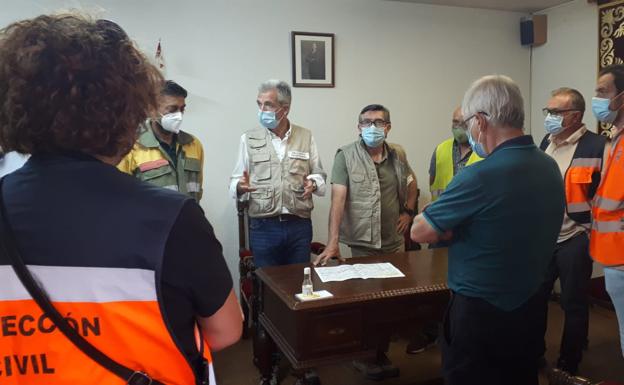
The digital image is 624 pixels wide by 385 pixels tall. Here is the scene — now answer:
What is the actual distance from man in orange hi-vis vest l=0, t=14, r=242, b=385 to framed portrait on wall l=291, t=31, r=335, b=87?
2.98 metres

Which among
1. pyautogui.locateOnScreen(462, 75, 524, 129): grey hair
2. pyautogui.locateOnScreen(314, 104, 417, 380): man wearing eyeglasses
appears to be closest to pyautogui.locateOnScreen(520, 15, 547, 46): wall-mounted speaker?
pyautogui.locateOnScreen(314, 104, 417, 380): man wearing eyeglasses

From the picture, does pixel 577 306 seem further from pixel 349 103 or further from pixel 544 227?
pixel 349 103

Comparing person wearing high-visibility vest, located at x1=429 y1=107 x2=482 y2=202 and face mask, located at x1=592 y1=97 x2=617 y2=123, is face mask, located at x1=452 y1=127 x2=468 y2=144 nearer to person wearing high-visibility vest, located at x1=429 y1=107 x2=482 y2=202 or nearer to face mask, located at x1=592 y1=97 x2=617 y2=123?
person wearing high-visibility vest, located at x1=429 y1=107 x2=482 y2=202

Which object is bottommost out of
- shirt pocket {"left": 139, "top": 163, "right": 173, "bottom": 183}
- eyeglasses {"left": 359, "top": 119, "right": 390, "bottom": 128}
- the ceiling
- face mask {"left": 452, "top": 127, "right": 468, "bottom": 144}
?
shirt pocket {"left": 139, "top": 163, "right": 173, "bottom": 183}

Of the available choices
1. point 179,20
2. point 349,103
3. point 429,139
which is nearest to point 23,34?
point 179,20

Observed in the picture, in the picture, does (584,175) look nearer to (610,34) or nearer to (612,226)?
(612,226)

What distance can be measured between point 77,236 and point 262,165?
7.03ft

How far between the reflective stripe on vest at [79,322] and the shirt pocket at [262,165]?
212cm

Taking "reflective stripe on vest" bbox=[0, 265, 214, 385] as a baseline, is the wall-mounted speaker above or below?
above

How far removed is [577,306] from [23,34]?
2940 millimetres

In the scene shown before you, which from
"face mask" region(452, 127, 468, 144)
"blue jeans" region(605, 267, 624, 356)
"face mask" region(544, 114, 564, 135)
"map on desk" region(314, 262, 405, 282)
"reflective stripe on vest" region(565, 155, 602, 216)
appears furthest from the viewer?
"face mask" region(452, 127, 468, 144)

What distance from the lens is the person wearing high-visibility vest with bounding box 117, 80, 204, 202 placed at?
246 cm

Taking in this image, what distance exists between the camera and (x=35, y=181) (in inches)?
30.0

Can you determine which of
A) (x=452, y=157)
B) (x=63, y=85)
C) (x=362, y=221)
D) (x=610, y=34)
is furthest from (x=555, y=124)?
(x=63, y=85)
